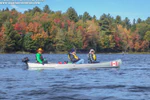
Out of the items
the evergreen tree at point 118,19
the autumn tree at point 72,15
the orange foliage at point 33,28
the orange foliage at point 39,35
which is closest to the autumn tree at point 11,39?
the orange foliage at point 39,35

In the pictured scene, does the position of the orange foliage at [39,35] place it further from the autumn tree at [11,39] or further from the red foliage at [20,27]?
the autumn tree at [11,39]

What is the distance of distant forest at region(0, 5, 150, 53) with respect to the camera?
106500 mm

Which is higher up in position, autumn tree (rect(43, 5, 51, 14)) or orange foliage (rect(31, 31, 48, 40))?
autumn tree (rect(43, 5, 51, 14))

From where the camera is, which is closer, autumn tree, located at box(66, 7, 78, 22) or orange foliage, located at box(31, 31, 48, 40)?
orange foliage, located at box(31, 31, 48, 40)

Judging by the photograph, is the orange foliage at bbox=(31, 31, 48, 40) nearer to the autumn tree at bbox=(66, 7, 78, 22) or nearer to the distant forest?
the distant forest

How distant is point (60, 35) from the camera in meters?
116

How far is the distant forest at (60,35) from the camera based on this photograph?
106m

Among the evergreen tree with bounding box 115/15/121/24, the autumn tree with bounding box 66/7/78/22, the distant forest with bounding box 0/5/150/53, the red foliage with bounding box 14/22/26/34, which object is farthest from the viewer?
the evergreen tree with bounding box 115/15/121/24

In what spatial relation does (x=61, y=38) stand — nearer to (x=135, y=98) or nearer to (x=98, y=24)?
(x=98, y=24)

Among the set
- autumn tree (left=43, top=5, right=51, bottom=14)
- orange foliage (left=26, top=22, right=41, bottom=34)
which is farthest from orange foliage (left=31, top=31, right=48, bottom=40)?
autumn tree (left=43, top=5, right=51, bottom=14)

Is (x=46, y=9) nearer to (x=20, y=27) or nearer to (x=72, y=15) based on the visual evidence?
(x=72, y=15)

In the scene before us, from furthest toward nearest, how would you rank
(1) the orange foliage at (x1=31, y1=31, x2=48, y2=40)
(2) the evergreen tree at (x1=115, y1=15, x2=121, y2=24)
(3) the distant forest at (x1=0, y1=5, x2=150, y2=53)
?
1. (2) the evergreen tree at (x1=115, y1=15, x2=121, y2=24)
2. (1) the orange foliage at (x1=31, y1=31, x2=48, y2=40)
3. (3) the distant forest at (x1=0, y1=5, x2=150, y2=53)

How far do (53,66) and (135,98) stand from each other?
60.2ft

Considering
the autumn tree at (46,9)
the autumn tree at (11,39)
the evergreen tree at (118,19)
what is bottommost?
the autumn tree at (11,39)
